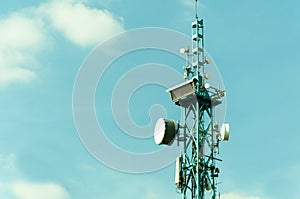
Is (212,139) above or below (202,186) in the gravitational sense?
above

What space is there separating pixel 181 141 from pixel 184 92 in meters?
5.36

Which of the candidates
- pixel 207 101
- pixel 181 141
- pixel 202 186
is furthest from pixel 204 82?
pixel 202 186

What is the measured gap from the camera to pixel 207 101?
69.6 m

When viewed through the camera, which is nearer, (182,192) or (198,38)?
(182,192)

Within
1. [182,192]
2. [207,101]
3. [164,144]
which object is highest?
[207,101]

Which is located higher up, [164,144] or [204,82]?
[204,82]

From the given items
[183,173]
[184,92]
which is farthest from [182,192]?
[184,92]

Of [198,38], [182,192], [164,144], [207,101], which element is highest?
[198,38]

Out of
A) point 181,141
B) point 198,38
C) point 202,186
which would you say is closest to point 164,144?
point 181,141

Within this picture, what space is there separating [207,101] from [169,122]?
4795mm

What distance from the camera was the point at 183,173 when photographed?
68312mm

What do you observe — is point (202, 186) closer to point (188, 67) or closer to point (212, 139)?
point (212, 139)

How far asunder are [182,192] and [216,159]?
203 inches

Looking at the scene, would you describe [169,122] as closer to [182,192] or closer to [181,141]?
[181,141]
